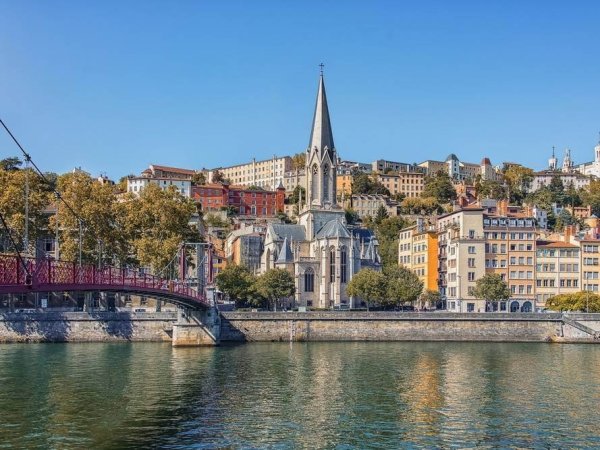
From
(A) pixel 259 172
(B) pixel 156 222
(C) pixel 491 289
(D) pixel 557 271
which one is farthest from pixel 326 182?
(A) pixel 259 172

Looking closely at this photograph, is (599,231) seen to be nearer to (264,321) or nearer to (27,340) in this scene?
(264,321)

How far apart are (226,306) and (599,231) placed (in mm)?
42611

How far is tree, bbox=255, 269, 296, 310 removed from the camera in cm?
7792

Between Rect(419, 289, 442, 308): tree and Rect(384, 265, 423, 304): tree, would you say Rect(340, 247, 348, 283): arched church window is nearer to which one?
Rect(384, 265, 423, 304): tree

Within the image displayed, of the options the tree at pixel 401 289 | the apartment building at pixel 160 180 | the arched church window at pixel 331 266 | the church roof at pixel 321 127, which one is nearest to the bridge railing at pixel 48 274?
the tree at pixel 401 289

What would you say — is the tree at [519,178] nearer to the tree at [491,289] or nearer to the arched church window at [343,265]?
the arched church window at [343,265]

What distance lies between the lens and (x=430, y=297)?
276ft

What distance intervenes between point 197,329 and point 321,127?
4211 centimetres

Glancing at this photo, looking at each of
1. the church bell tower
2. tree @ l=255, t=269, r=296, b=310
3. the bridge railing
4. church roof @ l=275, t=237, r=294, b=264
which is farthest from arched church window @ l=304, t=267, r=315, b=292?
the bridge railing

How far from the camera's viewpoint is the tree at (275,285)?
7792cm

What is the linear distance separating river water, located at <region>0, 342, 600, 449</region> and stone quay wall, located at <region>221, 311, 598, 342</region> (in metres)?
7.61

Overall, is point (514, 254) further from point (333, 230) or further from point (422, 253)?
point (333, 230)

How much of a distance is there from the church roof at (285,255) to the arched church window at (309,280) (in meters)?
3.03

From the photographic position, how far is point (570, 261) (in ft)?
269
